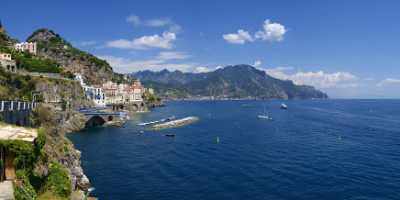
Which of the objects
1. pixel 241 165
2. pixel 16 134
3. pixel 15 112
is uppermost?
pixel 15 112

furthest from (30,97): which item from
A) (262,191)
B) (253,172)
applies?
(262,191)

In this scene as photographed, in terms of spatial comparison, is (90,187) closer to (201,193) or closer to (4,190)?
(201,193)

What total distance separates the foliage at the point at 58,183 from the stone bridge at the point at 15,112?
13.7 meters

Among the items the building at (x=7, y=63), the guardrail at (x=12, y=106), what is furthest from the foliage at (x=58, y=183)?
the building at (x=7, y=63)

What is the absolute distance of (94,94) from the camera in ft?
602

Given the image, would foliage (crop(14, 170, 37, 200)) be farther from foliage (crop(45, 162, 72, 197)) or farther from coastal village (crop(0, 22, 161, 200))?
foliage (crop(45, 162, 72, 197))

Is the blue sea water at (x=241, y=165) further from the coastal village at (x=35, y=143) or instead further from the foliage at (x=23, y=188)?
the foliage at (x=23, y=188)

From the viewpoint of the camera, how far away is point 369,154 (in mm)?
86250

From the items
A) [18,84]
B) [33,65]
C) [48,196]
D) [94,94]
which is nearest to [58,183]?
[48,196]

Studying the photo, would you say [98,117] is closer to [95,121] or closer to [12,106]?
[95,121]

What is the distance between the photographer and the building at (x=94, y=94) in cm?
17423

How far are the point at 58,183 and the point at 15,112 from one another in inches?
881

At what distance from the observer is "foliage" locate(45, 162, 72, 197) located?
136ft

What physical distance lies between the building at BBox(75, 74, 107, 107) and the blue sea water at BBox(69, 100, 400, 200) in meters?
62.4
